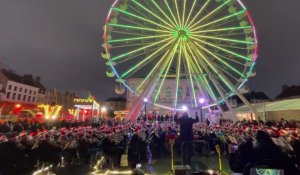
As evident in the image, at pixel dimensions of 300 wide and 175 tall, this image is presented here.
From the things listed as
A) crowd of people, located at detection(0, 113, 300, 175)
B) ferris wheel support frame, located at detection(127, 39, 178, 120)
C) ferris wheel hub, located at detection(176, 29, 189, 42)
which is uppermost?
ferris wheel hub, located at detection(176, 29, 189, 42)

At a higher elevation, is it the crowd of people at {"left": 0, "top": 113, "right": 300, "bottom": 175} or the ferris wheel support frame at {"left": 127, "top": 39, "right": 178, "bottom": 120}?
the ferris wheel support frame at {"left": 127, "top": 39, "right": 178, "bottom": 120}

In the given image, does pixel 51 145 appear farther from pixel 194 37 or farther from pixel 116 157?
pixel 194 37

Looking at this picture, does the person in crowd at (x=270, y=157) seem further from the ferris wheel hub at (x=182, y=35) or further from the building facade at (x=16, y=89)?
the building facade at (x=16, y=89)

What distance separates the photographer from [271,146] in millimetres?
4480

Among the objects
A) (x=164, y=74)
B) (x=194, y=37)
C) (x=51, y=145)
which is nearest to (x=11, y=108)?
(x=164, y=74)

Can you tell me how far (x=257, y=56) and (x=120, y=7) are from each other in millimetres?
13882

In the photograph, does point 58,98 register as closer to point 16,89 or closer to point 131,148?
point 16,89

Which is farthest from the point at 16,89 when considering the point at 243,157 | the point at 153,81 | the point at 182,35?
the point at 243,157

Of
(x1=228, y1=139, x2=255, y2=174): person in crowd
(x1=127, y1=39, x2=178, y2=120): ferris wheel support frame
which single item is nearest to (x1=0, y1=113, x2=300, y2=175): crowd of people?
(x1=228, y1=139, x2=255, y2=174): person in crowd

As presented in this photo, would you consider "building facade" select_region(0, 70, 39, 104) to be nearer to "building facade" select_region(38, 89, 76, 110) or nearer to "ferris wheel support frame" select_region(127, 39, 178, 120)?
"building facade" select_region(38, 89, 76, 110)

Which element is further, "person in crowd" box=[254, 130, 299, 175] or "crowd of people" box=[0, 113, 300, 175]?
"crowd of people" box=[0, 113, 300, 175]

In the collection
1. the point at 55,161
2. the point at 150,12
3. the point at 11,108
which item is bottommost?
the point at 55,161

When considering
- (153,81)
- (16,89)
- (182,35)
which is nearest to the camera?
(182,35)

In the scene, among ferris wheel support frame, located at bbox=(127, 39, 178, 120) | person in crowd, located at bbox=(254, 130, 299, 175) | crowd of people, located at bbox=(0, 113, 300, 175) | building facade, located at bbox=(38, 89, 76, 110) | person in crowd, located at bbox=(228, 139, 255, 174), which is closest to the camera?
person in crowd, located at bbox=(254, 130, 299, 175)
